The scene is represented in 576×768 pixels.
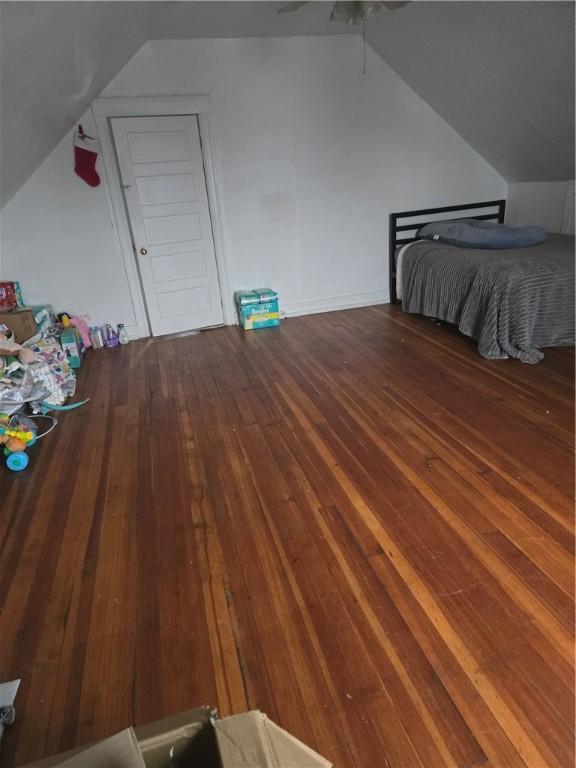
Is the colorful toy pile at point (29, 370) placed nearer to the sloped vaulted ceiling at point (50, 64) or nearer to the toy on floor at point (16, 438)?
the toy on floor at point (16, 438)

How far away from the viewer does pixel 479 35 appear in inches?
129

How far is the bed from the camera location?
3188 mm

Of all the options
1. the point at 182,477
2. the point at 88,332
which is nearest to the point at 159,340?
the point at 88,332

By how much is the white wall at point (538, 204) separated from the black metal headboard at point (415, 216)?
0.13m

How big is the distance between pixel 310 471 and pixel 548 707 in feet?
4.07

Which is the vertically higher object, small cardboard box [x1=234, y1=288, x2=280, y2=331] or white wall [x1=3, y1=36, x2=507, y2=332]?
white wall [x1=3, y1=36, x2=507, y2=332]

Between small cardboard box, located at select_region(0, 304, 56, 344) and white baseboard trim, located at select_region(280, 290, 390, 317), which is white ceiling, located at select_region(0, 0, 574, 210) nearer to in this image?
small cardboard box, located at select_region(0, 304, 56, 344)

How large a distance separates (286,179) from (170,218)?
1.21m

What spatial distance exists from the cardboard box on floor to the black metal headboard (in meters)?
4.80

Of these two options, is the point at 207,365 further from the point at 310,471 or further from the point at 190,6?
the point at 190,6

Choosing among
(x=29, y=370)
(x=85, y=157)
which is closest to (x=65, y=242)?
(x=85, y=157)

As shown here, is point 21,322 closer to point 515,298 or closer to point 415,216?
point 515,298

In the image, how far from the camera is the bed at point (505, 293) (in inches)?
125

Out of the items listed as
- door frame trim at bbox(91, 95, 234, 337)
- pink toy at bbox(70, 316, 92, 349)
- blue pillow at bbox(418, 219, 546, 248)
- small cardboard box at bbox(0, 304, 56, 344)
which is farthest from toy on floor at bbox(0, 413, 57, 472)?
blue pillow at bbox(418, 219, 546, 248)
